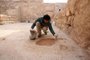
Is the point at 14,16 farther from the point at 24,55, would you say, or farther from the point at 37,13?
the point at 24,55

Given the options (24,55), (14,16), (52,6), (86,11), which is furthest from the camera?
(52,6)

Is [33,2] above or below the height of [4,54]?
above

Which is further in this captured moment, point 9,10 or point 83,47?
point 9,10

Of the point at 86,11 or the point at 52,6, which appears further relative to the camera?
the point at 52,6

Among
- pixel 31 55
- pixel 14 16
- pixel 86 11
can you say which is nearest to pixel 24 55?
pixel 31 55

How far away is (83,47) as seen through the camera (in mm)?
2670

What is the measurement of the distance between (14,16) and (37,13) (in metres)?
2.07

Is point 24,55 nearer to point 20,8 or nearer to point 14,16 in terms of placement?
point 14,16

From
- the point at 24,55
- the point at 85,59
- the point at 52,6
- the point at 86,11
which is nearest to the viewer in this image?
the point at 85,59

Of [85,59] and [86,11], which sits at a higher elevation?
[86,11]

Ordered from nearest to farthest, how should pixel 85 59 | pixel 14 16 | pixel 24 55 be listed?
1. pixel 85 59
2. pixel 24 55
3. pixel 14 16

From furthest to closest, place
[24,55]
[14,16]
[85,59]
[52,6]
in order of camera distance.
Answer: [52,6], [14,16], [24,55], [85,59]

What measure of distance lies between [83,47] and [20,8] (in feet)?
31.2

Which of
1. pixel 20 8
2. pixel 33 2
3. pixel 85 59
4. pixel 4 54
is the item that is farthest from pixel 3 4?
pixel 85 59
